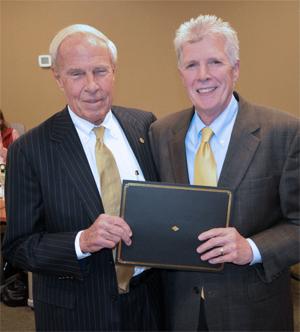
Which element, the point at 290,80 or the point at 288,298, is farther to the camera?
the point at 290,80

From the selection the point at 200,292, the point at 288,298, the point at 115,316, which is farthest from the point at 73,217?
the point at 288,298

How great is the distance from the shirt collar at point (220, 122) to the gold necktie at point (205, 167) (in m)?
0.07

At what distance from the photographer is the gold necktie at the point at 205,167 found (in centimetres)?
162

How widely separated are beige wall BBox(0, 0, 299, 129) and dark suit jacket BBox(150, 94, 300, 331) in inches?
152

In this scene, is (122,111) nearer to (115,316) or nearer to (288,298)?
(115,316)

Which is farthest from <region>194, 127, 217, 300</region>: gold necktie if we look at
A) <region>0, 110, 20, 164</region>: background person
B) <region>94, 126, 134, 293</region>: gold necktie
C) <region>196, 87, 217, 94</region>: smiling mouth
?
<region>0, 110, 20, 164</region>: background person

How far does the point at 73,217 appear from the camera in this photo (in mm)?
1640

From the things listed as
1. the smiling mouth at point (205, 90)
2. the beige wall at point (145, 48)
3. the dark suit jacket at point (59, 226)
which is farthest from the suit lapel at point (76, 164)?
the beige wall at point (145, 48)

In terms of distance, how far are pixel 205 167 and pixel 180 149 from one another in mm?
161

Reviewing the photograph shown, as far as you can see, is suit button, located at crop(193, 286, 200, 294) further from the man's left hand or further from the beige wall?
the beige wall

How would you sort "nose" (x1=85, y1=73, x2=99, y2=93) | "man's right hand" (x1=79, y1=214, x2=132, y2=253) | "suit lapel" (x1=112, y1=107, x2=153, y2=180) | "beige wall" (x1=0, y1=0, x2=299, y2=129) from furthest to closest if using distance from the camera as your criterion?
"beige wall" (x1=0, y1=0, x2=299, y2=129) → "suit lapel" (x1=112, y1=107, x2=153, y2=180) → "nose" (x1=85, y1=73, x2=99, y2=93) → "man's right hand" (x1=79, y1=214, x2=132, y2=253)

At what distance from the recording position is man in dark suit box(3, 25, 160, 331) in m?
1.63

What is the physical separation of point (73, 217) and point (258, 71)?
4.25 metres

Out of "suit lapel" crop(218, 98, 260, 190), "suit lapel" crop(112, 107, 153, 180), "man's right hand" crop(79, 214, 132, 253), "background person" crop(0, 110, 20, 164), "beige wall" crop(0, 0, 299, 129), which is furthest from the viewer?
"beige wall" crop(0, 0, 299, 129)
